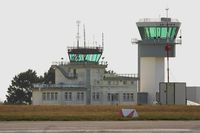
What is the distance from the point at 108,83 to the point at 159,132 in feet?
357

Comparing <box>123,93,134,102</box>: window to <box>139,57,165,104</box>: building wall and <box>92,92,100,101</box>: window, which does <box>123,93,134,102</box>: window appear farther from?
<box>139,57,165,104</box>: building wall

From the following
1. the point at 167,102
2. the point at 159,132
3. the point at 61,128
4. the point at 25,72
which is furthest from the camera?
the point at 25,72

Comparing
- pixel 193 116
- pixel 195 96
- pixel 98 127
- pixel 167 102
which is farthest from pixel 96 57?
pixel 98 127

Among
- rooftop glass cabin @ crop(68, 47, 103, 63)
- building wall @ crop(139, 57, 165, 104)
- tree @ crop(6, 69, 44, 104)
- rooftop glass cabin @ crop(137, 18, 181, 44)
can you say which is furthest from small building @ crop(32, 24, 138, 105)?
tree @ crop(6, 69, 44, 104)

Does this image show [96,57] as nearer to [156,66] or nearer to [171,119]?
[156,66]

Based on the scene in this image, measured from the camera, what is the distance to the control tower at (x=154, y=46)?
147750mm

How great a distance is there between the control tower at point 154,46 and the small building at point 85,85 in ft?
14.7

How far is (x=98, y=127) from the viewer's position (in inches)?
1523

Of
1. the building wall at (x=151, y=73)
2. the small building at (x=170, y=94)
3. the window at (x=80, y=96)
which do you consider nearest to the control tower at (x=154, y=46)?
the building wall at (x=151, y=73)

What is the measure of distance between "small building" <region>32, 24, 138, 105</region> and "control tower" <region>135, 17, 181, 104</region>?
448 cm

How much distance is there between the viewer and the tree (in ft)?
527

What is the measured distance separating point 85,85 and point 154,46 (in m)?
16.8

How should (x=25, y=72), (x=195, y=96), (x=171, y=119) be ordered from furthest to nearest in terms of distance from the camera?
(x=25, y=72) → (x=195, y=96) → (x=171, y=119)

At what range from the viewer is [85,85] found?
142625mm
